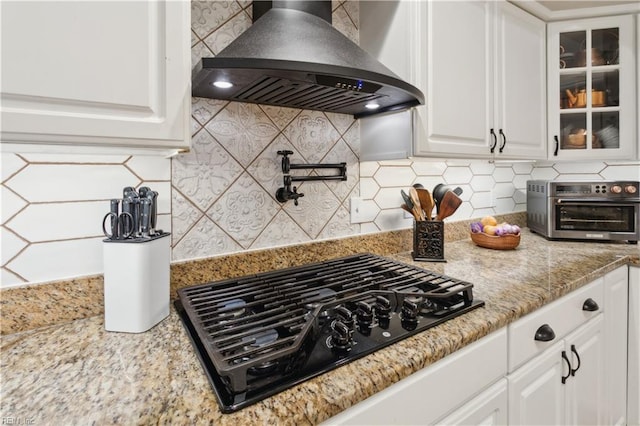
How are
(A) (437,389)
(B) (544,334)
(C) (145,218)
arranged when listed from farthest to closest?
(B) (544,334), (C) (145,218), (A) (437,389)

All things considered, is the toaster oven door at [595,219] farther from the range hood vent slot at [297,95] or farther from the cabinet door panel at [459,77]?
the range hood vent slot at [297,95]

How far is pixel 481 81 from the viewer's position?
4.74ft

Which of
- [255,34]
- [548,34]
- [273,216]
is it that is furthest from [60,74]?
[548,34]

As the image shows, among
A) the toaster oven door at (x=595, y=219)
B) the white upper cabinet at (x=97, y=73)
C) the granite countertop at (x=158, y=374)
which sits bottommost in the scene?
the granite countertop at (x=158, y=374)

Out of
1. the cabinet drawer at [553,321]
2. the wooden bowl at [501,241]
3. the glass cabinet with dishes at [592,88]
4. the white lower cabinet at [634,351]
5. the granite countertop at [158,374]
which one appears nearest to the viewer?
the granite countertop at [158,374]

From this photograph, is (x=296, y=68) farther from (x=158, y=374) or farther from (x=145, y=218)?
(x=158, y=374)

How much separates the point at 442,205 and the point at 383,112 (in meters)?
0.52

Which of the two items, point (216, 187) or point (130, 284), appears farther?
point (216, 187)

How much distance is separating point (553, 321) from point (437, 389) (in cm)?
63

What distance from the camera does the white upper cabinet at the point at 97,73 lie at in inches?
23.5

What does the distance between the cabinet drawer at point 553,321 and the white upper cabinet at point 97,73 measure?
1.09 meters

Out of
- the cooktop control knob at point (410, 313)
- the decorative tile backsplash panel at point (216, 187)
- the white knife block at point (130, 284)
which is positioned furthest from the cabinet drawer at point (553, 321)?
the white knife block at point (130, 284)

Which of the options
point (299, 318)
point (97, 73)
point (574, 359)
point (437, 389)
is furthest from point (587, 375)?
point (97, 73)

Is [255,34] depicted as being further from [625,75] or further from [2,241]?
[625,75]
